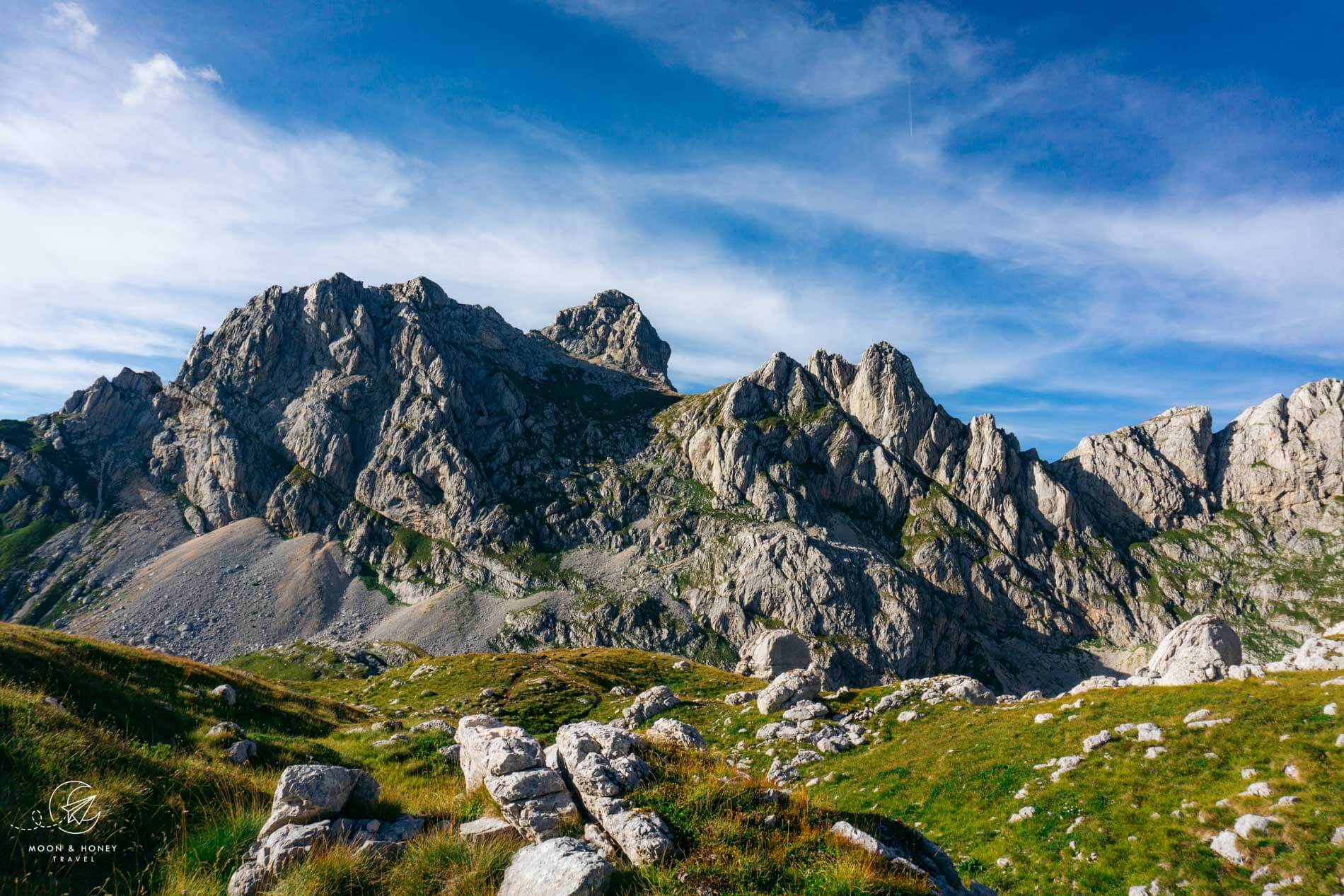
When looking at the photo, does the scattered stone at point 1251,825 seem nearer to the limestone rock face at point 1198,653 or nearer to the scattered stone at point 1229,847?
the scattered stone at point 1229,847

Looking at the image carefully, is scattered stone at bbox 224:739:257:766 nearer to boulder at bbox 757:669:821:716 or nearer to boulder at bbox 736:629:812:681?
boulder at bbox 757:669:821:716

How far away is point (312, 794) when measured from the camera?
9.71 metres

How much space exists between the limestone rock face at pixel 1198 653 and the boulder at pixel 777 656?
1545 inches

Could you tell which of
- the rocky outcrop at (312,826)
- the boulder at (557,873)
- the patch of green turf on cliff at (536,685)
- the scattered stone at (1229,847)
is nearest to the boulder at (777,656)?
the patch of green turf on cliff at (536,685)

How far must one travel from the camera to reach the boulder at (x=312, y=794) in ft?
30.5

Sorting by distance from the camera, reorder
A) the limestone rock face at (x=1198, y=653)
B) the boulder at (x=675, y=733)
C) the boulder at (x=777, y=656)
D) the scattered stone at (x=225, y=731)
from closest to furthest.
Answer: the boulder at (x=675, y=733) → the scattered stone at (x=225, y=731) → the limestone rock face at (x=1198, y=653) → the boulder at (x=777, y=656)

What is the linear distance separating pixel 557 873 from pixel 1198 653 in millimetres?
57112

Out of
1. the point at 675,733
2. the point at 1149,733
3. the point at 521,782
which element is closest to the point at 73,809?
the point at 521,782

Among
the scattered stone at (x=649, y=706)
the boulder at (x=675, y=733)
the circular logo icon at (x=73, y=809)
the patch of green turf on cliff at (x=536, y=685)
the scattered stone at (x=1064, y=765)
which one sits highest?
the circular logo icon at (x=73, y=809)

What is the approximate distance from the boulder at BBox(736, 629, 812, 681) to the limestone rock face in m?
39.2

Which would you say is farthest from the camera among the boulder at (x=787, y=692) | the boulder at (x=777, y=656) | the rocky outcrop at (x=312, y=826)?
the boulder at (x=777, y=656)

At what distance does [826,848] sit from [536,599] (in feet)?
597

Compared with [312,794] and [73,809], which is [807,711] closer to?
[312,794]

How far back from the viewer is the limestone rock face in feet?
126
